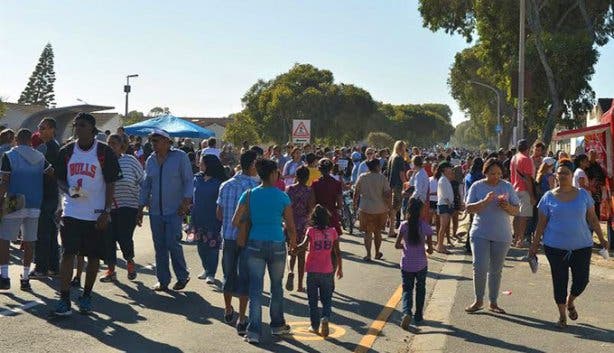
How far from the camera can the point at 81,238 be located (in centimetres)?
844

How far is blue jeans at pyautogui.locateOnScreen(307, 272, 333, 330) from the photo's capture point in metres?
8.05

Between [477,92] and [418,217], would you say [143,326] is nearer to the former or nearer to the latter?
[418,217]

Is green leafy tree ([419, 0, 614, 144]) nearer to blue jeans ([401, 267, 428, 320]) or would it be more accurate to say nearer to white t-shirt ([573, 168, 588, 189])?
white t-shirt ([573, 168, 588, 189])

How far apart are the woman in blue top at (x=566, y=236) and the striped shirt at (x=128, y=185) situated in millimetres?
5144

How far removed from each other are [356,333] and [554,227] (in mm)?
2429

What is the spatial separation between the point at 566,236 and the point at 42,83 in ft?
306

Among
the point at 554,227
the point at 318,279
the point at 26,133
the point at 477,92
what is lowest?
the point at 318,279

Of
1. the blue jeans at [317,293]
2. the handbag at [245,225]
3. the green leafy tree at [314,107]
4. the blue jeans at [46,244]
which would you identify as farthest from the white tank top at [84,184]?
the green leafy tree at [314,107]

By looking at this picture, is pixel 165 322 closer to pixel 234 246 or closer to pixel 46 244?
pixel 234 246

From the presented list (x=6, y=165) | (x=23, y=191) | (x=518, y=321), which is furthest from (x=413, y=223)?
(x=6, y=165)

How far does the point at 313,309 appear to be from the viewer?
26.5ft

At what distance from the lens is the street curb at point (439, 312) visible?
753 cm

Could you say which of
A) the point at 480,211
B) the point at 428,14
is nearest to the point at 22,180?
the point at 480,211

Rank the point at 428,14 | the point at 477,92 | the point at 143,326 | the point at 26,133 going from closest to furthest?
1. the point at 143,326
2. the point at 26,133
3. the point at 428,14
4. the point at 477,92
